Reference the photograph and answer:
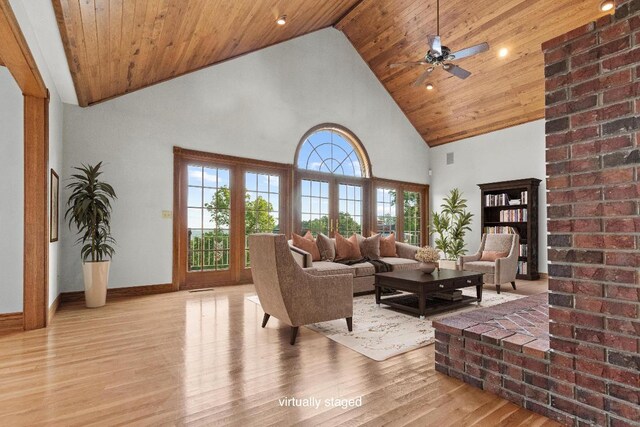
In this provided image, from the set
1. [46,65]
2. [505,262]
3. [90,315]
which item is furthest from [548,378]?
[46,65]

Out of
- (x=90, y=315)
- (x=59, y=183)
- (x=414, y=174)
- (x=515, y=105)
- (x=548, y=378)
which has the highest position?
(x=515, y=105)

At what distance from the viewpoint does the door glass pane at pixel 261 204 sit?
6168mm

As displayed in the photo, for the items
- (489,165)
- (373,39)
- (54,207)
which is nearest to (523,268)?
(489,165)

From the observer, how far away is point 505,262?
5289 millimetres

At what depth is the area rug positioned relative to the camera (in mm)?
2803

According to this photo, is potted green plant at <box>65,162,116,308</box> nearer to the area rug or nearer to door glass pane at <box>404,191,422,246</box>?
the area rug

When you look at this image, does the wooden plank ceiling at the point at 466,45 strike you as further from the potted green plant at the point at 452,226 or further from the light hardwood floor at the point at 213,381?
the light hardwood floor at the point at 213,381

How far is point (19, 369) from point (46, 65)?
3014mm

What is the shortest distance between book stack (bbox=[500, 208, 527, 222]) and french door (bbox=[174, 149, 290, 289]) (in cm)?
474

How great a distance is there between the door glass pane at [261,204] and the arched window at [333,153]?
775mm

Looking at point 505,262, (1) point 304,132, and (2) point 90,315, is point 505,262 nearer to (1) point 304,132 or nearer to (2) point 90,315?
(1) point 304,132

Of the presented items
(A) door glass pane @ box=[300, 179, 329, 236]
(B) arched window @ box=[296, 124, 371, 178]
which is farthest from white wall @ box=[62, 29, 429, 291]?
(A) door glass pane @ box=[300, 179, 329, 236]

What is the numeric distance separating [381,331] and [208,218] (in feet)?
12.2

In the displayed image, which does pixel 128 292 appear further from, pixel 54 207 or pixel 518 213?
pixel 518 213
